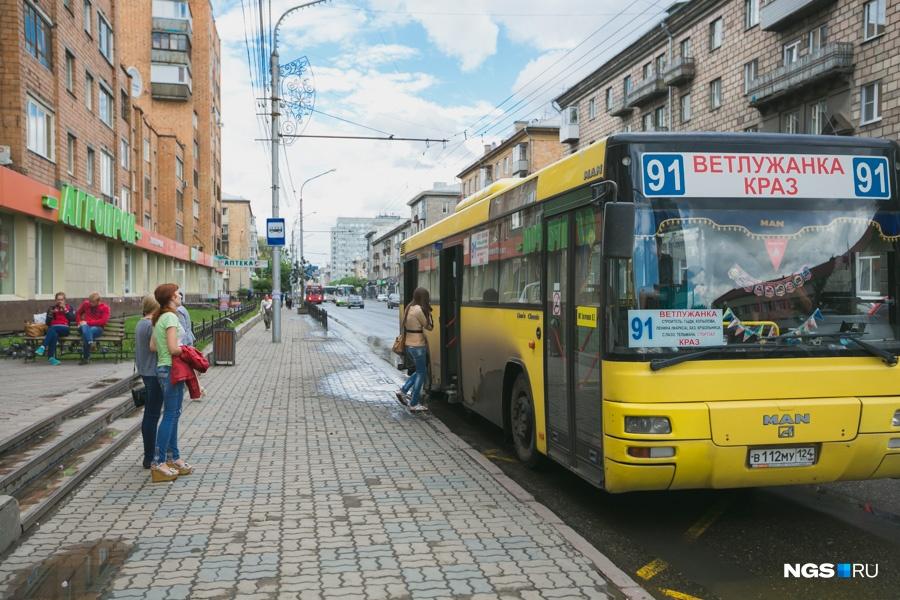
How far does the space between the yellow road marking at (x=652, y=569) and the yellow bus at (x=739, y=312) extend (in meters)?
0.50

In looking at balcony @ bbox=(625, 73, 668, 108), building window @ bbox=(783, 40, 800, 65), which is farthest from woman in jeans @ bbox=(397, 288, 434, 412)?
balcony @ bbox=(625, 73, 668, 108)

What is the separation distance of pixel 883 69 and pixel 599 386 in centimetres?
2499

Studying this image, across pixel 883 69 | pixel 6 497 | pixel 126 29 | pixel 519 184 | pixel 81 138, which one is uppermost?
pixel 126 29

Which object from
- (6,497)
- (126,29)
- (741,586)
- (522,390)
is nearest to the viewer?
(741,586)

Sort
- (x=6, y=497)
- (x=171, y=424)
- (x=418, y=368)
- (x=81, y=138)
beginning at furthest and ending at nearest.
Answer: (x=81, y=138) → (x=418, y=368) → (x=171, y=424) → (x=6, y=497)

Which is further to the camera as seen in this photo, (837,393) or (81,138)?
(81,138)

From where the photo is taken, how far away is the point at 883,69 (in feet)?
81.9

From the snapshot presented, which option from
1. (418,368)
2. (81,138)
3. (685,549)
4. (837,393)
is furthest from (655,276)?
(81,138)

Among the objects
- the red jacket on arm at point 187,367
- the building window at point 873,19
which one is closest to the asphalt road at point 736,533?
the red jacket on arm at point 187,367

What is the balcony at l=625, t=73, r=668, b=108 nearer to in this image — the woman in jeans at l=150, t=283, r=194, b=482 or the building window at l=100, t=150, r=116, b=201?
the building window at l=100, t=150, r=116, b=201

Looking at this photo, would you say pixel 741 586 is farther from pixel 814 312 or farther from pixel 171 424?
pixel 171 424

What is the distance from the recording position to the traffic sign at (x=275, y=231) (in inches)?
920

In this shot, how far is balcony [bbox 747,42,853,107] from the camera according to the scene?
1031 inches

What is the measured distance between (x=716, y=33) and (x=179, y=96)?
38942 mm
